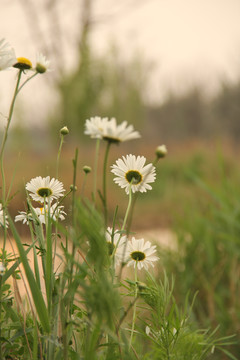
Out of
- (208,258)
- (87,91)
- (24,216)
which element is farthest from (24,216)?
(87,91)

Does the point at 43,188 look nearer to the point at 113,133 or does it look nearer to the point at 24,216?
the point at 24,216

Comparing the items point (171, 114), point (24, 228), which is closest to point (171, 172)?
point (24, 228)

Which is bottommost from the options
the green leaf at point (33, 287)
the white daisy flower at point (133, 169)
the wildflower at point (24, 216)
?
the green leaf at point (33, 287)

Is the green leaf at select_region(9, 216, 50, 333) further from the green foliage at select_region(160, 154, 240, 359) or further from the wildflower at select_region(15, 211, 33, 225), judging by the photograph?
the green foliage at select_region(160, 154, 240, 359)

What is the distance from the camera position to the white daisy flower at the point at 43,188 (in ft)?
1.94

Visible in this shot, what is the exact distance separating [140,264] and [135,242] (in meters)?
0.05

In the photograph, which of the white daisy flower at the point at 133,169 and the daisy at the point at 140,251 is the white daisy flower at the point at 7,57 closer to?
the white daisy flower at the point at 133,169

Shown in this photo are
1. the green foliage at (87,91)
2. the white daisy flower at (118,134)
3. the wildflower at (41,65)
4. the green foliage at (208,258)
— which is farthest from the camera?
the green foliage at (87,91)

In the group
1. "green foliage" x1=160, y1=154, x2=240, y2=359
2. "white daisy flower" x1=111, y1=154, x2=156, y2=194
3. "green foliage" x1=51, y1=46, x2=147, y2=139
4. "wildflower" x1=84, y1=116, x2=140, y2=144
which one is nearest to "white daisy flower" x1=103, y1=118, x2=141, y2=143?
"wildflower" x1=84, y1=116, x2=140, y2=144

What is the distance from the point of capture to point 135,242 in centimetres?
60

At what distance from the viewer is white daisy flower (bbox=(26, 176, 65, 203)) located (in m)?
0.59

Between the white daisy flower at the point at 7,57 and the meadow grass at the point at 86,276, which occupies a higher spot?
the white daisy flower at the point at 7,57

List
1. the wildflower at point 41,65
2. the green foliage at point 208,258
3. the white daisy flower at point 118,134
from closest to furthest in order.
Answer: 1. the white daisy flower at point 118,134
2. the wildflower at point 41,65
3. the green foliage at point 208,258

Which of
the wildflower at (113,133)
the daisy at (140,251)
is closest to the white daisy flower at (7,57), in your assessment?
the wildflower at (113,133)
